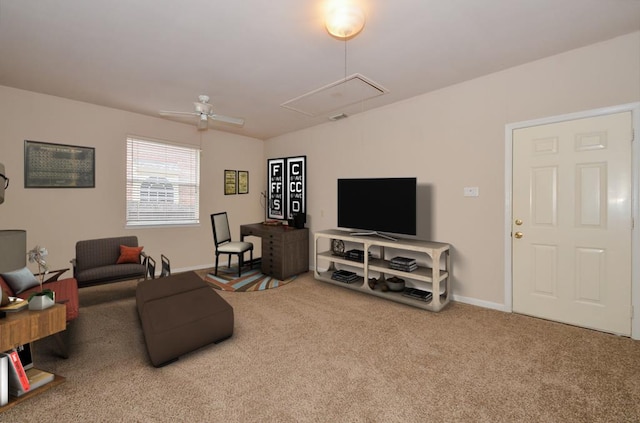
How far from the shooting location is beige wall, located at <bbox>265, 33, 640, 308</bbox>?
259cm

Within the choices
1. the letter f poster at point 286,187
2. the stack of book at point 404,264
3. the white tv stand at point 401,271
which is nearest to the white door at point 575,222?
the white tv stand at point 401,271

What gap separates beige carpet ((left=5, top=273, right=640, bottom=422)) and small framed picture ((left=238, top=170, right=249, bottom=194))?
3.20m

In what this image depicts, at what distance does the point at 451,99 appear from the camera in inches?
136

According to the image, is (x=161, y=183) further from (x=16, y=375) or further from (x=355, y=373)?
(x=355, y=373)

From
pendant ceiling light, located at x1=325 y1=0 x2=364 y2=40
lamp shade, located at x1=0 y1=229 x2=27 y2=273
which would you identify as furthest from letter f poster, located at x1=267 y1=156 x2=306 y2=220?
lamp shade, located at x1=0 y1=229 x2=27 y2=273

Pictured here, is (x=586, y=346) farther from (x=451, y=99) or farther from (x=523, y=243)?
(x=451, y=99)

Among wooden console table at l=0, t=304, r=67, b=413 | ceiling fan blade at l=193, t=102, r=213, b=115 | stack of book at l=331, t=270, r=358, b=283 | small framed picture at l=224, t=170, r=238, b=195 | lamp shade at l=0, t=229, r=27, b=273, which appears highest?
ceiling fan blade at l=193, t=102, r=213, b=115

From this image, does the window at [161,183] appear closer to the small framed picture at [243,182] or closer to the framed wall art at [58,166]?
the framed wall art at [58,166]

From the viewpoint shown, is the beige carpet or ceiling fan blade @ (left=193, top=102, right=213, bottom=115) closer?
the beige carpet

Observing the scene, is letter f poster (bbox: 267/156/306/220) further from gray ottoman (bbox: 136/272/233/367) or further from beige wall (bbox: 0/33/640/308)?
gray ottoman (bbox: 136/272/233/367)

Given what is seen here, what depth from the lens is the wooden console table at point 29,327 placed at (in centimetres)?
173

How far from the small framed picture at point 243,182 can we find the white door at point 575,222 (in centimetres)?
462

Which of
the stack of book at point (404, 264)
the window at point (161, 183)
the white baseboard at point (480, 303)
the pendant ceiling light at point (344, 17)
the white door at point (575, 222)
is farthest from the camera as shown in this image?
the window at point (161, 183)

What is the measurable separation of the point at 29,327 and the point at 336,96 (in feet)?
11.8
